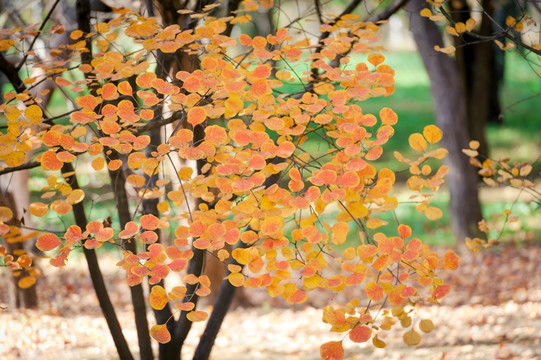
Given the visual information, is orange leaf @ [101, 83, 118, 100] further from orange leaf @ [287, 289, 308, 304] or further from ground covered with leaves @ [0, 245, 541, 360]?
ground covered with leaves @ [0, 245, 541, 360]

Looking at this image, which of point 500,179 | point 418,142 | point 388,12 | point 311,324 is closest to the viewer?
point 418,142

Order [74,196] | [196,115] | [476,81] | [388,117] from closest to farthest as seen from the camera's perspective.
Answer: [196,115] → [388,117] → [74,196] → [476,81]

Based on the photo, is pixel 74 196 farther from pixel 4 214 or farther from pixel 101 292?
pixel 101 292

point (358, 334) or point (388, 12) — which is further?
point (388, 12)

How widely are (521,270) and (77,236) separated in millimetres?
6325

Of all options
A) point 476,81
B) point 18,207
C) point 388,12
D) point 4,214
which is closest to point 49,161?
point 4,214

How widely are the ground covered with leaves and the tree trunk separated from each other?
0.52 metres

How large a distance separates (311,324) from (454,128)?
343 centimetres

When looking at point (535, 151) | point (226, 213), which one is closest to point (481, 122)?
point (535, 151)

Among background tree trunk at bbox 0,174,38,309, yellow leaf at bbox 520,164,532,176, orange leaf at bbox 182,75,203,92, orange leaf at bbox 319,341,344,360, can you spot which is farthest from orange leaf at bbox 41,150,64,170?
background tree trunk at bbox 0,174,38,309

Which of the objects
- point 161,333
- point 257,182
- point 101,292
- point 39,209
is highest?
point 257,182

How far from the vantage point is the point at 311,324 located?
5656 mm

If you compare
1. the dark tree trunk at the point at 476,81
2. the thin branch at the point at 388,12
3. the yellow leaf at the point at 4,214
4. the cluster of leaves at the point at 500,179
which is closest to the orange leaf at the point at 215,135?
the yellow leaf at the point at 4,214

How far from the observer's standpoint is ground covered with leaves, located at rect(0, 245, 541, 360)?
4.58 metres
